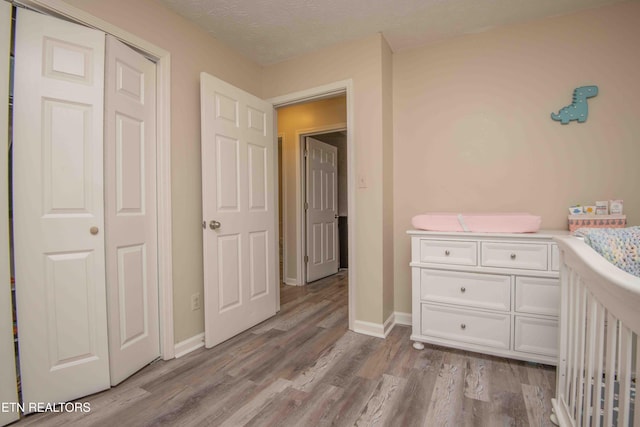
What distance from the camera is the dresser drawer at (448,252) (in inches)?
76.0

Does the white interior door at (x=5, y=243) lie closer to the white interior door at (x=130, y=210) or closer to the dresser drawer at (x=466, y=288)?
the white interior door at (x=130, y=210)

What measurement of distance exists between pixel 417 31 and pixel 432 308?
214 cm

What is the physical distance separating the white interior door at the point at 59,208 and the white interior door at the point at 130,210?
55 millimetres

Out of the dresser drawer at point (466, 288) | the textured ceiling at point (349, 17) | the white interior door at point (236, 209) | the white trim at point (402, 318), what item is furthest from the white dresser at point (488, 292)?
the textured ceiling at point (349, 17)

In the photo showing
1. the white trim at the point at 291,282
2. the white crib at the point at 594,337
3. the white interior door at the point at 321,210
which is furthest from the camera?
the white interior door at the point at 321,210

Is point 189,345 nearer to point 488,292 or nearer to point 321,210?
point 488,292

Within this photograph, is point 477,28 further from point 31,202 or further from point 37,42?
point 31,202

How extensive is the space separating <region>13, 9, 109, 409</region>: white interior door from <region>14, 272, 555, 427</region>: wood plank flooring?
0.26 metres

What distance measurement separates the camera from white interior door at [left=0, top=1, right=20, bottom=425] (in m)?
1.29

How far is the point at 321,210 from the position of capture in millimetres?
4152

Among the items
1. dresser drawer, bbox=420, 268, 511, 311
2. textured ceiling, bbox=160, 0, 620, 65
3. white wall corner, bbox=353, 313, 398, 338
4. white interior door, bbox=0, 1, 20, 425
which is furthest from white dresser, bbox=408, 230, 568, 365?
white interior door, bbox=0, 1, 20, 425

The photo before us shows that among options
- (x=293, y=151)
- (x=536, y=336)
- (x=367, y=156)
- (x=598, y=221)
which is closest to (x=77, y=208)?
(x=367, y=156)

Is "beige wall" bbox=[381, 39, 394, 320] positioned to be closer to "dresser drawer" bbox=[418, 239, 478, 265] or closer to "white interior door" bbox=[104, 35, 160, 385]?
"dresser drawer" bbox=[418, 239, 478, 265]

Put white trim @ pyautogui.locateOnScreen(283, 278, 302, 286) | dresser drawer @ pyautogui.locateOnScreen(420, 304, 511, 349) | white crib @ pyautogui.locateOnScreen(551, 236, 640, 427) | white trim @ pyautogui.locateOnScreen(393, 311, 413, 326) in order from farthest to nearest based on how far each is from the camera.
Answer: white trim @ pyautogui.locateOnScreen(283, 278, 302, 286) < white trim @ pyautogui.locateOnScreen(393, 311, 413, 326) < dresser drawer @ pyautogui.locateOnScreen(420, 304, 511, 349) < white crib @ pyautogui.locateOnScreen(551, 236, 640, 427)
